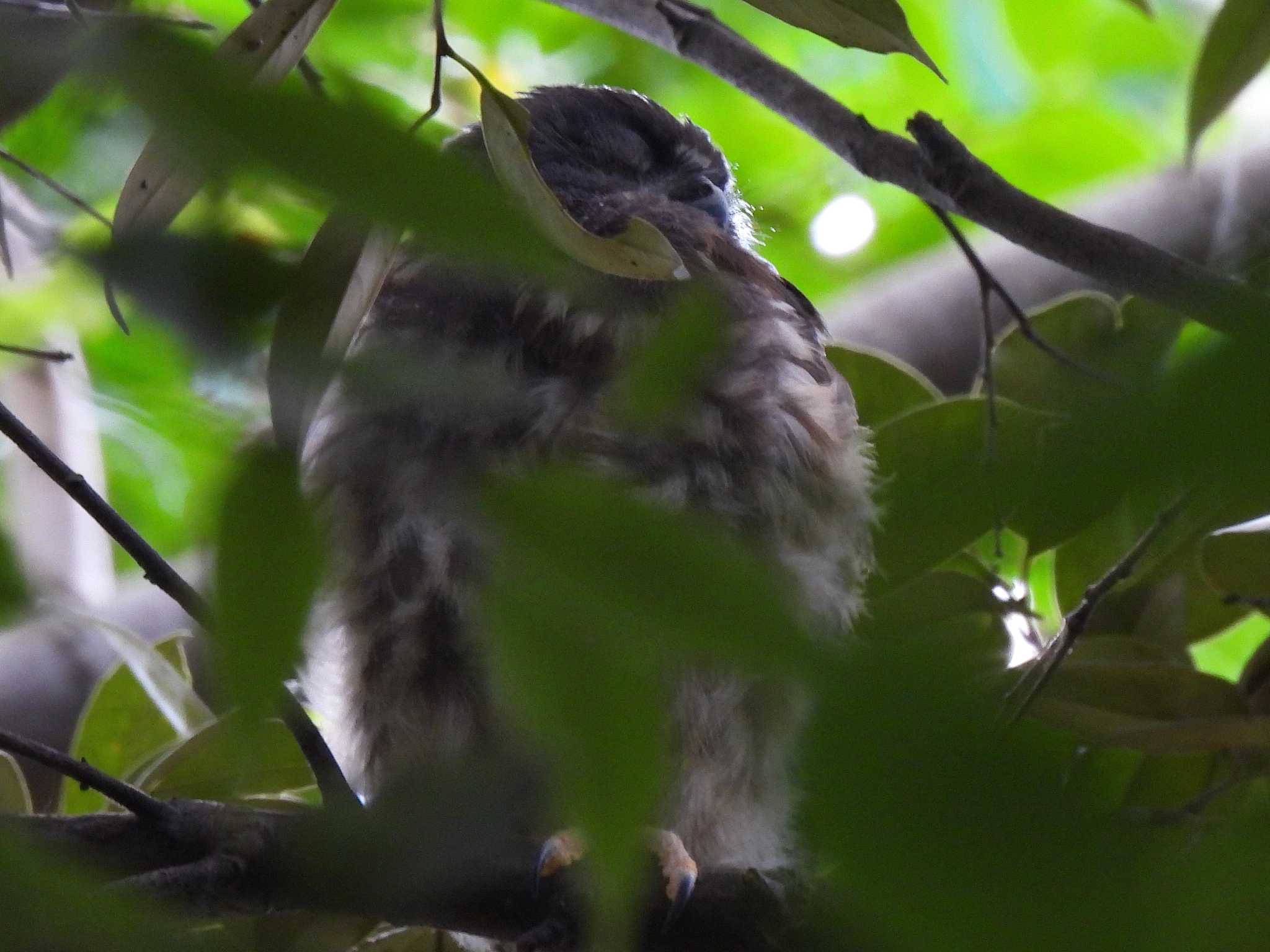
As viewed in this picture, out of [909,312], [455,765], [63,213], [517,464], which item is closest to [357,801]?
[455,765]

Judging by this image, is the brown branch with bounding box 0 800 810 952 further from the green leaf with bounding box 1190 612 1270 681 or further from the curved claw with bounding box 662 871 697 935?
the green leaf with bounding box 1190 612 1270 681

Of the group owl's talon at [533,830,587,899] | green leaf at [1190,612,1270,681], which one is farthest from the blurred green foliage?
green leaf at [1190,612,1270,681]

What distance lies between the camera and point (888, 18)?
2.91 ft

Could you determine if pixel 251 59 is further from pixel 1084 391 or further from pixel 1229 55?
pixel 1229 55

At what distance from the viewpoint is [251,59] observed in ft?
2.60

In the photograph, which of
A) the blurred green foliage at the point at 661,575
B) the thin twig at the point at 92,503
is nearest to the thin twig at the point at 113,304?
the blurred green foliage at the point at 661,575

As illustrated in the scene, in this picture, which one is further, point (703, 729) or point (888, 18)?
point (703, 729)

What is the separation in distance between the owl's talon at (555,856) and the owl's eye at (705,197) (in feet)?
3.53

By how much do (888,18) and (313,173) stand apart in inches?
21.7

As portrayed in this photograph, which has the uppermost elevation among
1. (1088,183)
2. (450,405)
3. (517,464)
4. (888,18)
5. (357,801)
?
(888,18)

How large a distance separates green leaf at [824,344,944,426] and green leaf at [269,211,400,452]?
755mm

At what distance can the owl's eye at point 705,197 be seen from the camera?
1.97m

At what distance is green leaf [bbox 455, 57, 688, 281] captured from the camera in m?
0.74

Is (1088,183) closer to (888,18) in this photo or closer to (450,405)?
(888,18)
